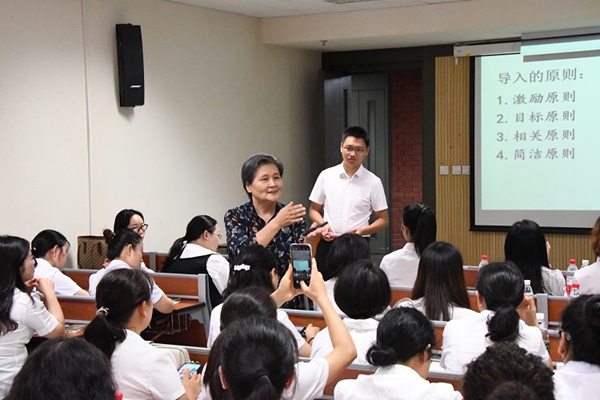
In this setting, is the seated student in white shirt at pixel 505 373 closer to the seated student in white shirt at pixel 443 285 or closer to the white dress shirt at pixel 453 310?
the white dress shirt at pixel 453 310

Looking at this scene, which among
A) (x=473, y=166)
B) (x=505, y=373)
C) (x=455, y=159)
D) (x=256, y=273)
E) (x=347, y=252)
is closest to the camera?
(x=505, y=373)

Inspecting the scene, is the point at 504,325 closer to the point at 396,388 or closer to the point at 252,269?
the point at 396,388

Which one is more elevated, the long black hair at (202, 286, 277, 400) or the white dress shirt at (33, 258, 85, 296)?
the long black hair at (202, 286, 277, 400)

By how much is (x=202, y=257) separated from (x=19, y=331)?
5.87 ft

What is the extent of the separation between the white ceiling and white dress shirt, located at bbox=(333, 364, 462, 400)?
17.9ft

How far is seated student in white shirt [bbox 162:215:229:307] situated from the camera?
515 centimetres

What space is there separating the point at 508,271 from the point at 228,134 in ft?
17.0

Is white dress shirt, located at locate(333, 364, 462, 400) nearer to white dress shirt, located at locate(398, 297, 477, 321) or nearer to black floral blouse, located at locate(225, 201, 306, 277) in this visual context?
white dress shirt, located at locate(398, 297, 477, 321)

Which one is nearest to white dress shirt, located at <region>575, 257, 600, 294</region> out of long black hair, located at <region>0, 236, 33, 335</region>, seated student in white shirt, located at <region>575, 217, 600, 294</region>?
seated student in white shirt, located at <region>575, 217, 600, 294</region>

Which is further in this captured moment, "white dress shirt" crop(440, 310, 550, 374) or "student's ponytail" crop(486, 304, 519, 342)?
"white dress shirt" crop(440, 310, 550, 374)

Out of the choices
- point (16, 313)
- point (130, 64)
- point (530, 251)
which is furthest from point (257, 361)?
point (130, 64)

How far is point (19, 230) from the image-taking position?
5883 millimetres

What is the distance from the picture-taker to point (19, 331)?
11.8 feet

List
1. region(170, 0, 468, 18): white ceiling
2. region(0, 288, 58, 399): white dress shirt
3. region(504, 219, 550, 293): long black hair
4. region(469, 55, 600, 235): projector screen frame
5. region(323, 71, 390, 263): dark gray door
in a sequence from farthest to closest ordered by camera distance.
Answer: region(323, 71, 390, 263): dark gray door, region(469, 55, 600, 235): projector screen frame, region(170, 0, 468, 18): white ceiling, region(504, 219, 550, 293): long black hair, region(0, 288, 58, 399): white dress shirt
